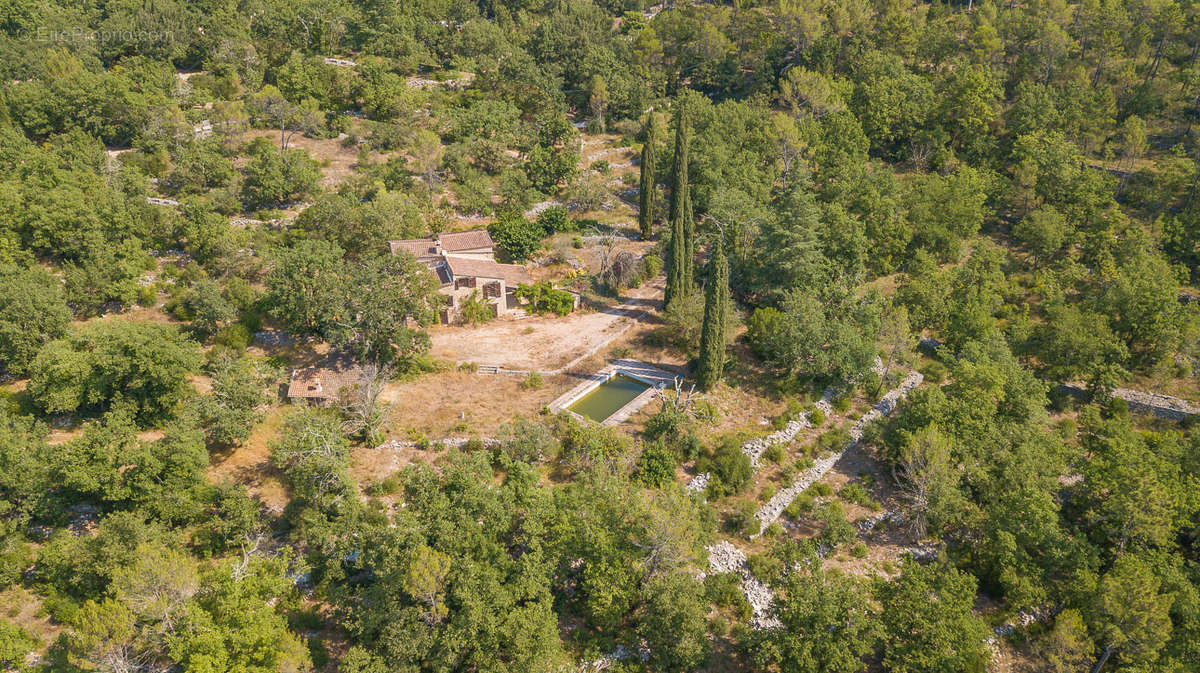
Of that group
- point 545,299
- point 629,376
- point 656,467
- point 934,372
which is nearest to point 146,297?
point 545,299

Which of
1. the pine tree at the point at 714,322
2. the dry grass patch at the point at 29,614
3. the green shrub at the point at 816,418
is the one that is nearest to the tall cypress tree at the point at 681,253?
the pine tree at the point at 714,322

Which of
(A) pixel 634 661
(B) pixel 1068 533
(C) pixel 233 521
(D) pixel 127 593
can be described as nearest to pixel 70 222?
(C) pixel 233 521

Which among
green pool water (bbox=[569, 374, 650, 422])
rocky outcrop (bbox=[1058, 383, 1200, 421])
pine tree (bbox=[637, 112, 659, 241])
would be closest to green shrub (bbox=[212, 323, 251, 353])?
green pool water (bbox=[569, 374, 650, 422])

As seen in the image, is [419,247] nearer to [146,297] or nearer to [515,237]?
[515,237]

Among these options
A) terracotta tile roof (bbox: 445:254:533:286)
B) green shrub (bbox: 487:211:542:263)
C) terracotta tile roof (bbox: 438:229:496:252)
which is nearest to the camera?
terracotta tile roof (bbox: 445:254:533:286)

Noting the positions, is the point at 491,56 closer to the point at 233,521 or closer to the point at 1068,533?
the point at 233,521

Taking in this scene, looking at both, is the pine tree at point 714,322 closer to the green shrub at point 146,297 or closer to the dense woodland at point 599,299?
the dense woodland at point 599,299

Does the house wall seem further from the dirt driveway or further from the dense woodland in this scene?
the dirt driveway
